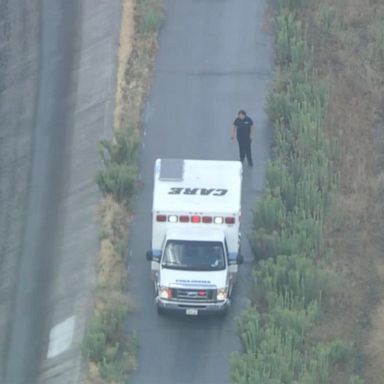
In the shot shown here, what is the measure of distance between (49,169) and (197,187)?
6439mm

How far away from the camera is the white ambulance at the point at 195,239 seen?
30.7 metres

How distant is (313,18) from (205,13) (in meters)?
2.98

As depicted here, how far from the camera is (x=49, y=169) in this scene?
36531 mm

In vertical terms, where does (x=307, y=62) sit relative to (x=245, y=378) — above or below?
above

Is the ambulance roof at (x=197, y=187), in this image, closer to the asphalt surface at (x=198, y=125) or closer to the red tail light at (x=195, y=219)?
the red tail light at (x=195, y=219)

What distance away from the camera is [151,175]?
116 ft

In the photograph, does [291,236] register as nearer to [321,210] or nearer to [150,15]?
[321,210]

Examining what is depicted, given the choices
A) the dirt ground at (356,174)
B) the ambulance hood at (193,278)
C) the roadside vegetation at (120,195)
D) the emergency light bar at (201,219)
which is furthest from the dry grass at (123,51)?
the ambulance hood at (193,278)

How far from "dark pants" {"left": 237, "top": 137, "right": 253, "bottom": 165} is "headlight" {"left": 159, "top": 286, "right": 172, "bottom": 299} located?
18.0 ft

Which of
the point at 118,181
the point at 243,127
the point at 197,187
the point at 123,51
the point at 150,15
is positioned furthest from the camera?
the point at 150,15

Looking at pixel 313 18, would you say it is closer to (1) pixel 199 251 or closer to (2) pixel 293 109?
(2) pixel 293 109

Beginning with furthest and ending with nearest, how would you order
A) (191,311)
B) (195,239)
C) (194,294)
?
(195,239), (191,311), (194,294)

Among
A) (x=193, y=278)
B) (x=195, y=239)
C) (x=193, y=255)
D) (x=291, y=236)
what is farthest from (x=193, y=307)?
(x=291, y=236)

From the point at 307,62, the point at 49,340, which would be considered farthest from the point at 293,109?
the point at 49,340
